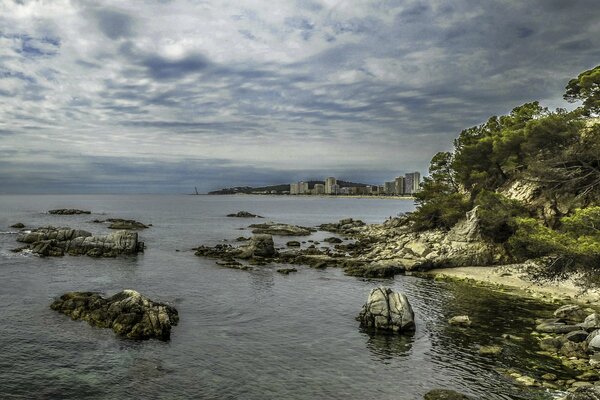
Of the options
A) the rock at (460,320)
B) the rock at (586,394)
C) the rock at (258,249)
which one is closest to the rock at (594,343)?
the rock at (460,320)

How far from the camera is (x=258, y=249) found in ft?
215

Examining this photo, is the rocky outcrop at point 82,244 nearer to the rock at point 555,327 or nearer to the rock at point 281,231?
the rock at point 281,231

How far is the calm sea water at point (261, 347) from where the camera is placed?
859 inches

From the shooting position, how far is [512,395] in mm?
20844

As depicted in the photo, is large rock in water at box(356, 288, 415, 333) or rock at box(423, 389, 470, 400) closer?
rock at box(423, 389, 470, 400)

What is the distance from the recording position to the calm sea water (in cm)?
Result: 2183

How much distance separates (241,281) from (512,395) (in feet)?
107

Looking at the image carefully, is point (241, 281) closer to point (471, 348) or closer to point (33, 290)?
point (33, 290)

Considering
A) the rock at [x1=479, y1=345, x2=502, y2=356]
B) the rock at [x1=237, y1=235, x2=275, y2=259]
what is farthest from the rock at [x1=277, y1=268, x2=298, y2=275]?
the rock at [x1=479, y1=345, x2=502, y2=356]

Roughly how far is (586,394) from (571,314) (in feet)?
55.7

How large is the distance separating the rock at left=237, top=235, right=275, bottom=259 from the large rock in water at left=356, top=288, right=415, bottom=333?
33.9 meters

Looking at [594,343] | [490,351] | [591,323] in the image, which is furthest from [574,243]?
[490,351]

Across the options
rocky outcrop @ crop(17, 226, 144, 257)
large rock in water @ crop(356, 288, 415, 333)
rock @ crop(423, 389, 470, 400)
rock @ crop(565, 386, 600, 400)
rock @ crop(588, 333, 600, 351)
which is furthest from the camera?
rocky outcrop @ crop(17, 226, 144, 257)

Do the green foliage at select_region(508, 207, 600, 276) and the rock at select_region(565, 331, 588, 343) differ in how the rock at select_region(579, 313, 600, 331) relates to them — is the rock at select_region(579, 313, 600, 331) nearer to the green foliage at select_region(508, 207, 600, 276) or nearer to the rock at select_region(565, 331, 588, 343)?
the rock at select_region(565, 331, 588, 343)
